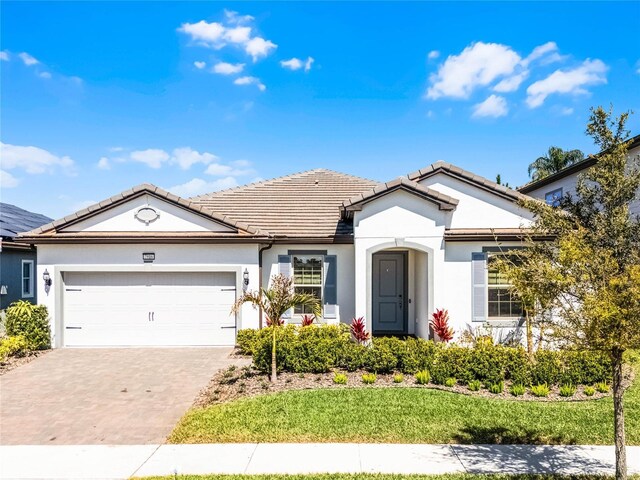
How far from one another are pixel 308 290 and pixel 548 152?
31.7 metres

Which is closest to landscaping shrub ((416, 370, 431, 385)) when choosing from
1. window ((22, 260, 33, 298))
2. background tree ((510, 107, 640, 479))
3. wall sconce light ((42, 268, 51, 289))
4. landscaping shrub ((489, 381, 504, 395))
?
landscaping shrub ((489, 381, 504, 395))

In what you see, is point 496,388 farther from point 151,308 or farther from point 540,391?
point 151,308

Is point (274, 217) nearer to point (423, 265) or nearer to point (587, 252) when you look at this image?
point (423, 265)

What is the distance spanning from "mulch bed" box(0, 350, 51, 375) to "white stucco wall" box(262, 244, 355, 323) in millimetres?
7086

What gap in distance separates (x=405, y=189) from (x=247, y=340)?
21.6 feet

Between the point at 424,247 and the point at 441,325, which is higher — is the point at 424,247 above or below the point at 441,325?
above

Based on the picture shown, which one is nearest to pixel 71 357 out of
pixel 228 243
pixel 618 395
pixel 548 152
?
pixel 228 243

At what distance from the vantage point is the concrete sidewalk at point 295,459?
5352 millimetres

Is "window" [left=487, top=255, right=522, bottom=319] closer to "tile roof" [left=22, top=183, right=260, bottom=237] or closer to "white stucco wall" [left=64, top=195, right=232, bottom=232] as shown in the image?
"tile roof" [left=22, top=183, right=260, bottom=237]

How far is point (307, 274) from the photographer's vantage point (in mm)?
13719

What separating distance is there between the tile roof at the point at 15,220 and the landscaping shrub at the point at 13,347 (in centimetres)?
516

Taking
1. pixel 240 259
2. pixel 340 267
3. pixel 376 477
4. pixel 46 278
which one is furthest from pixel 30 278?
pixel 376 477

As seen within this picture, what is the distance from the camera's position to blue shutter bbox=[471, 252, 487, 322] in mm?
12219

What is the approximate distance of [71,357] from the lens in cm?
1170
